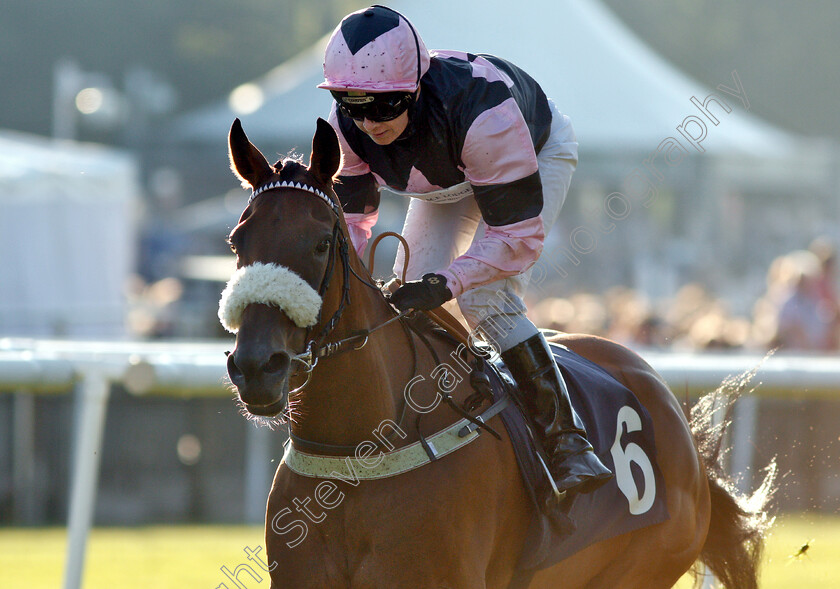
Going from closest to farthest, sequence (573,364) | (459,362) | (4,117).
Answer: (459,362) → (573,364) → (4,117)

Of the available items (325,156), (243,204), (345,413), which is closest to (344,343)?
(345,413)

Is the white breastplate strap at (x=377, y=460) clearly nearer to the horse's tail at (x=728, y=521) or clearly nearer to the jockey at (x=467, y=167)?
the jockey at (x=467, y=167)

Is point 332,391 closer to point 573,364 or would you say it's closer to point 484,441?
point 484,441

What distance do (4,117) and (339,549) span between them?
29406 millimetres

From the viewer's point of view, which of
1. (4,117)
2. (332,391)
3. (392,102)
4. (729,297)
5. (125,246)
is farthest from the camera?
(4,117)

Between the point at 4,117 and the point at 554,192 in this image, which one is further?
the point at 4,117

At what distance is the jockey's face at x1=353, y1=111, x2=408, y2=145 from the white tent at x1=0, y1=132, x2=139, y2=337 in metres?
8.07

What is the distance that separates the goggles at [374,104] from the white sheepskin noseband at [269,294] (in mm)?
663

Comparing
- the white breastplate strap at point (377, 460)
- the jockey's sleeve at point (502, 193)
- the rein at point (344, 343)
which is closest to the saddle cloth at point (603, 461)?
the rein at point (344, 343)

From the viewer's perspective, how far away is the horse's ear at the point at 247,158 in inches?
104

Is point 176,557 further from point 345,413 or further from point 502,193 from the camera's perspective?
point 502,193

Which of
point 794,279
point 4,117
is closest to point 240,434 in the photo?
point 794,279

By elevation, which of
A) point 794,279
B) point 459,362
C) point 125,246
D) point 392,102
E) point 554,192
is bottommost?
point 125,246

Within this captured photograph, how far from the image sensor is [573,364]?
12.0 ft
